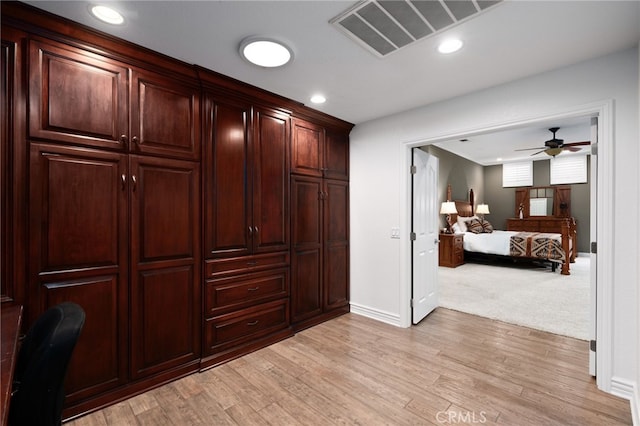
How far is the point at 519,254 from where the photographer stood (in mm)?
6180

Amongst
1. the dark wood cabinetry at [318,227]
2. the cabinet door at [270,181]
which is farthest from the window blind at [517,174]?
the cabinet door at [270,181]

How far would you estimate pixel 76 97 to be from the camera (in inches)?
70.9

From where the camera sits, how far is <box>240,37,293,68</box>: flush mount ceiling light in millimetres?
1943

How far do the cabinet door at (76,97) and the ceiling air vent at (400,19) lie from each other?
1.53 meters

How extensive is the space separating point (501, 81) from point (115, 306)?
3499mm

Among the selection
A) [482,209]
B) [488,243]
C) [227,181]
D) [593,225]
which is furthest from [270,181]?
[482,209]

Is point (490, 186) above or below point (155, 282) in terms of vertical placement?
above

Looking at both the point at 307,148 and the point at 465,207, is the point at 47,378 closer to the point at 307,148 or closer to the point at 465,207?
the point at 307,148

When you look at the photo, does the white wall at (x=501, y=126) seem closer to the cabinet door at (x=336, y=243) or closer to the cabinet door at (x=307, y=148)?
the cabinet door at (x=336, y=243)

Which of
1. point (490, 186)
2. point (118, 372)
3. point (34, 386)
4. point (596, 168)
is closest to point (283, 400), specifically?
point (118, 372)

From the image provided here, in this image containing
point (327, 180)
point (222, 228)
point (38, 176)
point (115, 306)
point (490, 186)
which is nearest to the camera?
point (38, 176)

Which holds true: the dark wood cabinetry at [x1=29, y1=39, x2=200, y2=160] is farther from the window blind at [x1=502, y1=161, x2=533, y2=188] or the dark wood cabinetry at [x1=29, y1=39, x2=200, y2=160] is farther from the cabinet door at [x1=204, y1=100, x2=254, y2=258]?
the window blind at [x1=502, y1=161, x2=533, y2=188]

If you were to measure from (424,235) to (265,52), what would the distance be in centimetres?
263

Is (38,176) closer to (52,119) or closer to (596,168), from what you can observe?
(52,119)
